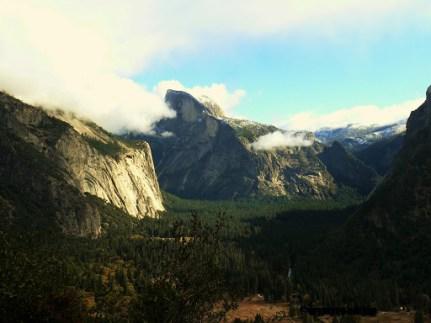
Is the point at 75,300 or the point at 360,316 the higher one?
the point at 75,300

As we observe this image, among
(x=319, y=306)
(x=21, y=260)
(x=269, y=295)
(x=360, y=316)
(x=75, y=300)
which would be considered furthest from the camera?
(x=269, y=295)

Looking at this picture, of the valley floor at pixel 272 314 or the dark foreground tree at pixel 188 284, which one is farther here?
the valley floor at pixel 272 314

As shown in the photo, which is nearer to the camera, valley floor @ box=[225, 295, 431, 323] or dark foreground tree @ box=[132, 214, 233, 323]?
dark foreground tree @ box=[132, 214, 233, 323]

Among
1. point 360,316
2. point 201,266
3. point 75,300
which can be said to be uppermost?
point 201,266

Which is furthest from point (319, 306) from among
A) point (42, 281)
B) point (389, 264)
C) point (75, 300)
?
point (42, 281)

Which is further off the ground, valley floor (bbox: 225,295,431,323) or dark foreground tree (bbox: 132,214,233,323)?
dark foreground tree (bbox: 132,214,233,323)

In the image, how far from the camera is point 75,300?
6750cm

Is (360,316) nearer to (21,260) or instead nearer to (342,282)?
(342,282)

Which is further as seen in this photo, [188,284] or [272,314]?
[272,314]

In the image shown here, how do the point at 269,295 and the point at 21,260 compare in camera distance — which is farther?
the point at 269,295

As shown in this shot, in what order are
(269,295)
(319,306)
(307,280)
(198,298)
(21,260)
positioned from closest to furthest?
1. (198,298)
2. (21,260)
3. (319,306)
4. (269,295)
5. (307,280)

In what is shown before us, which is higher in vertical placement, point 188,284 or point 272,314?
point 188,284

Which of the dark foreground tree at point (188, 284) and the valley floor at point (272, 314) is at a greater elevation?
the dark foreground tree at point (188, 284)

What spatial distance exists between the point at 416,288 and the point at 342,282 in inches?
1024
